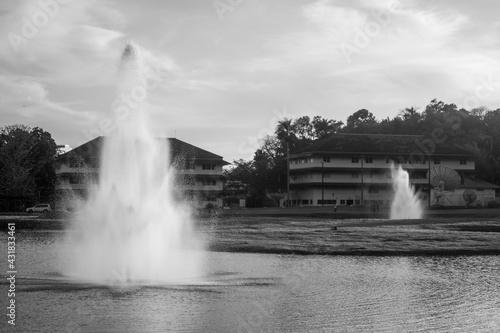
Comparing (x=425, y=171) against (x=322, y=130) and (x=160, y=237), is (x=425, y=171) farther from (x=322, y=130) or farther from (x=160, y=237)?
(x=160, y=237)

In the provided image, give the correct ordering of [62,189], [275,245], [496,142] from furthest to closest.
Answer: [496,142]
[62,189]
[275,245]

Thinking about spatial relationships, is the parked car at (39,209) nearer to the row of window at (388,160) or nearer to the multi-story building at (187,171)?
the multi-story building at (187,171)

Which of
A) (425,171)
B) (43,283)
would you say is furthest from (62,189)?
(43,283)

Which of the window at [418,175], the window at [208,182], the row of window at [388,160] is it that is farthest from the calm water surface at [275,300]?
the window at [418,175]

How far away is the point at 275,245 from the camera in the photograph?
34.2m

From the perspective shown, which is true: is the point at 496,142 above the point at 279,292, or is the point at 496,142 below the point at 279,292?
above

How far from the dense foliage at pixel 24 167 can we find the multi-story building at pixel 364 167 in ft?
156

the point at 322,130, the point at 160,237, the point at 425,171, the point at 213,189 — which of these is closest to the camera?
the point at 160,237

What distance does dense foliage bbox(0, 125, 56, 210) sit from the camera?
3501 inches

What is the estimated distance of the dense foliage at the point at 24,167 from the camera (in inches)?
3501

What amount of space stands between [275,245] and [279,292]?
14.9m

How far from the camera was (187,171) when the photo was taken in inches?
4540

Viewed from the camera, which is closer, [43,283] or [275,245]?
[43,283]

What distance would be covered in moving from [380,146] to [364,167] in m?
6.17
